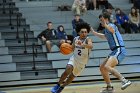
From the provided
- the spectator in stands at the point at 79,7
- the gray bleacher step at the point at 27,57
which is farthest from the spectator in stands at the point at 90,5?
the gray bleacher step at the point at 27,57

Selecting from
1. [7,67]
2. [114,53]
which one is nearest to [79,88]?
[114,53]

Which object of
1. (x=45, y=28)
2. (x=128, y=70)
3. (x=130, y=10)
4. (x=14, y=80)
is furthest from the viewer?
(x=130, y=10)

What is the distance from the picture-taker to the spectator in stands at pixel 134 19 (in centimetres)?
1452

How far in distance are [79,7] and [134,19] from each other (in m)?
2.16

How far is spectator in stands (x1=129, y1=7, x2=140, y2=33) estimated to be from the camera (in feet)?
47.6

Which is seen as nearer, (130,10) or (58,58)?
(58,58)

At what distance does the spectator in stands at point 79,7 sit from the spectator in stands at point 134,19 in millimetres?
1800

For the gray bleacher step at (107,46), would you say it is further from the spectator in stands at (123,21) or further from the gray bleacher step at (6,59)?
the gray bleacher step at (6,59)

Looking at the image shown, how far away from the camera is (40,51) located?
1278 cm

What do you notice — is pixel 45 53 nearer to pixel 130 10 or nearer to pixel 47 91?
pixel 47 91

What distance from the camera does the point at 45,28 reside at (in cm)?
1406

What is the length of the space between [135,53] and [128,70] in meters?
1.18

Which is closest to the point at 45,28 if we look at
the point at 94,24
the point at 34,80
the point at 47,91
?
the point at 94,24


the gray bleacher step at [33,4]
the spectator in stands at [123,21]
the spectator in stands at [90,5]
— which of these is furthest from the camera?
the spectator in stands at [90,5]
